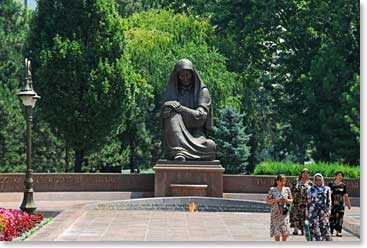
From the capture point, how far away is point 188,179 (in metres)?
23.9

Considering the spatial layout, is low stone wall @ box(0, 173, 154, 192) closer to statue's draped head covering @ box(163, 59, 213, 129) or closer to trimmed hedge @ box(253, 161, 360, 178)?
statue's draped head covering @ box(163, 59, 213, 129)

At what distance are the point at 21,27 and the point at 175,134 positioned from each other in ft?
66.0

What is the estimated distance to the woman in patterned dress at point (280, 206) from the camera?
42.0 ft

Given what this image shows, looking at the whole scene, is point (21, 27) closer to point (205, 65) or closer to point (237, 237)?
point (205, 65)

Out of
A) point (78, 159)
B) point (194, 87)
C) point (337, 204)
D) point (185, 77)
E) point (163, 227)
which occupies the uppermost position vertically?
point (185, 77)

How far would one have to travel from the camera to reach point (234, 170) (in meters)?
34.6

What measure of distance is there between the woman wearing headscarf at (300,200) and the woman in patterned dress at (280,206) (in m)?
1.56

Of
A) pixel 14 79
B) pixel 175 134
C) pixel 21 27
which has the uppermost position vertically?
pixel 21 27

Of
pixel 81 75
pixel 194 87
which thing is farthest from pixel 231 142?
pixel 194 87

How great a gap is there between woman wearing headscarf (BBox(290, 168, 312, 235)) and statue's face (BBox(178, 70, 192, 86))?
10.4 meters

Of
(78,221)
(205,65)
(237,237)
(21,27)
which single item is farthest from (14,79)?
(237,237)

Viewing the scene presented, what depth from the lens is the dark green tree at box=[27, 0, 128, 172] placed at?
31031 mm

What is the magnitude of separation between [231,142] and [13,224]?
20.2 m

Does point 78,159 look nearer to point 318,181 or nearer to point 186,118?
point 186,118
